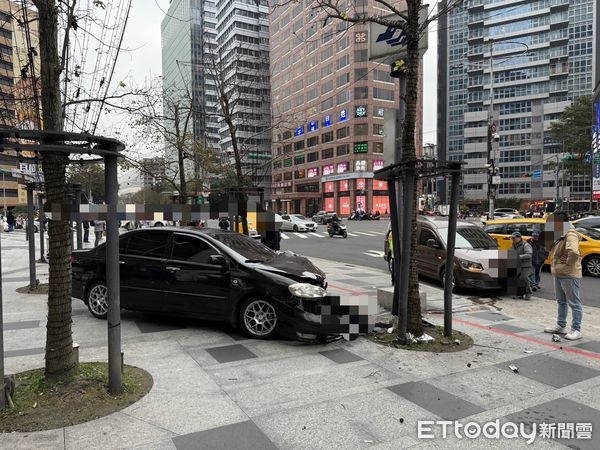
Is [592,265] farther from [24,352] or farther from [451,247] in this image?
[24,352]

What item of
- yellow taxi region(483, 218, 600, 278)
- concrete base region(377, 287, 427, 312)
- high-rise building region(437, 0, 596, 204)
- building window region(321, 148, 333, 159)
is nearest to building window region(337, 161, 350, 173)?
building window region(321, 148, 333, 159)

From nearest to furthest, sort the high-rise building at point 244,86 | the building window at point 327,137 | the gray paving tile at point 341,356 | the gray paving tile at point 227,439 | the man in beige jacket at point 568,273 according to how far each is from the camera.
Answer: the gray paving tile at point 227,439
the gray paving tile at point 341,356
the man in beige jacket at point 568,273
the high-rise building at point 244,86
the building window at point 327,137

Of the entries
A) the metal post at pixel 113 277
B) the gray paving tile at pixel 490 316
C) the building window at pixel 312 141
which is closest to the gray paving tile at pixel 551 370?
the gray paving tile at pixel 490 316

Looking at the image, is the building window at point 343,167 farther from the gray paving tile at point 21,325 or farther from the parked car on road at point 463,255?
the gray paving tile at point 21,325

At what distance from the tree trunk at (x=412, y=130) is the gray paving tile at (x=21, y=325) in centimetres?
577

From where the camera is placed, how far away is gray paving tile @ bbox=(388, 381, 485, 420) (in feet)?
12.9

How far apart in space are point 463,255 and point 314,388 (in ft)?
22.2

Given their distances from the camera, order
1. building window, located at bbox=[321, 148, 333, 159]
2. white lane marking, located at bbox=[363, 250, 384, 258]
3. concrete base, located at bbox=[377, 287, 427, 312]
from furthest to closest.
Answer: building window, located at bbox=[321, 148, 333, 159]
white lane marking, located at bbox=[363, 250, 384, 258]
concrete base, located at bbox=[377, 287, 427, 312]

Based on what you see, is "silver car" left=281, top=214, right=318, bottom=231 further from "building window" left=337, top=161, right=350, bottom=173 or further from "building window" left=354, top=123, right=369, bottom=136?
"building window" left=337, top=161, right=350, bottom=173

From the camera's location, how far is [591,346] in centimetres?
600

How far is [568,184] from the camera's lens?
279 ft

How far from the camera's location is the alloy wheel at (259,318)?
5.98m

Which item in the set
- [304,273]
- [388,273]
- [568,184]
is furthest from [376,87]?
[304,273]

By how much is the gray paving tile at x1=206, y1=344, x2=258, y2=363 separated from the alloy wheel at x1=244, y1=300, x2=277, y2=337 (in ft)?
1.15
